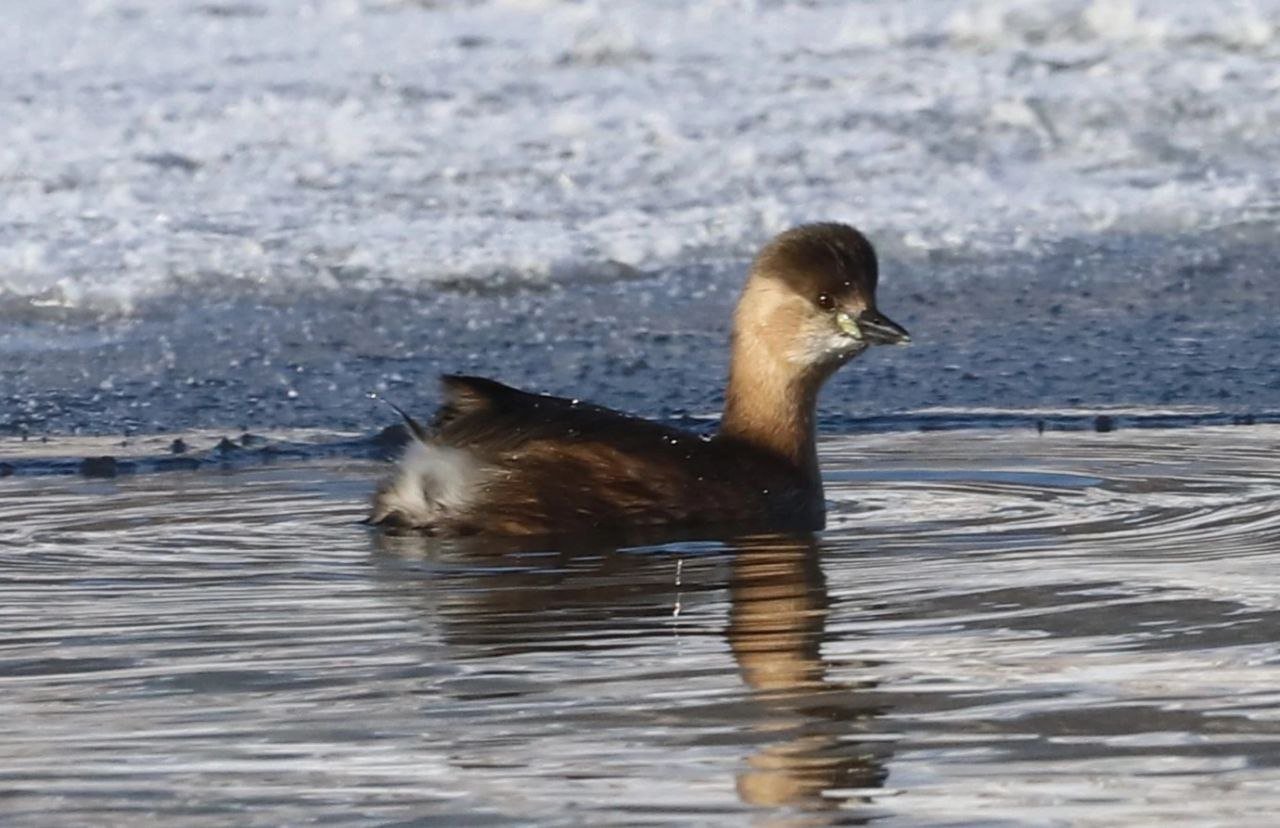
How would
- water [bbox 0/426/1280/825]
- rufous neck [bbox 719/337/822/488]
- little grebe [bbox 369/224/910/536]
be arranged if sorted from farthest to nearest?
rufous neck [bbox 719/337/822/488]
little grebe [bbox 369/224/910/536]
water [bbox 0/426/1280/825]

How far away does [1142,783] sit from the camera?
12.9 feet

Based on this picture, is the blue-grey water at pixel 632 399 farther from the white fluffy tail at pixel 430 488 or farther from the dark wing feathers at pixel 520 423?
the dark wing feathers at pixel 520 423

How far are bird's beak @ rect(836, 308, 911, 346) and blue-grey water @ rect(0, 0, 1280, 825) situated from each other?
0.39m

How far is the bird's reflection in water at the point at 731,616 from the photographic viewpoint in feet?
13.4

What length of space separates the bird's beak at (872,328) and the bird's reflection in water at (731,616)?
709 millimetres

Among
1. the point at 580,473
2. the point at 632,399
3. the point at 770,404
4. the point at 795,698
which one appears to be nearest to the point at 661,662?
the point at 795,698

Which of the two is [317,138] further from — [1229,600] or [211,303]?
[1229,600]

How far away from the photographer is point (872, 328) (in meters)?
6.93

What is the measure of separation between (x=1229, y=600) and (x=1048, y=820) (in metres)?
1.71

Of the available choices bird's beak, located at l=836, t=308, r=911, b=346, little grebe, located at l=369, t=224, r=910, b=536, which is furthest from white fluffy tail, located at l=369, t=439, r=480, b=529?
bird's beak, located at l=836, t=308, r=911, b=346

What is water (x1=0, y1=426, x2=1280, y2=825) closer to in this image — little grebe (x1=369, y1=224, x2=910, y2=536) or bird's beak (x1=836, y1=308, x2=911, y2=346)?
little grebe (x1=369, y1=224, x2=910, y2=536)

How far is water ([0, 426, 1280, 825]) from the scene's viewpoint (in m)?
3.94

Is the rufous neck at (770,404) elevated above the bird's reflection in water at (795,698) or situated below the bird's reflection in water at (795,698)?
above

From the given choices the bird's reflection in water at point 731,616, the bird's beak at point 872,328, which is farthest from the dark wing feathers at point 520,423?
the bird's beak at point 872,328
